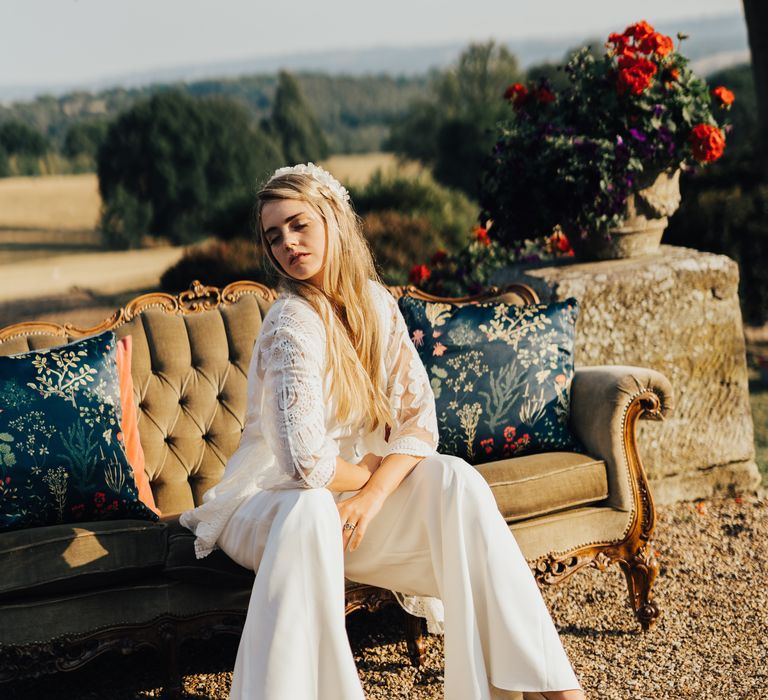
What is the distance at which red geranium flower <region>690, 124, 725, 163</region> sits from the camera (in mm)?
3695

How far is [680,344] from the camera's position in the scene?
12.6 feet

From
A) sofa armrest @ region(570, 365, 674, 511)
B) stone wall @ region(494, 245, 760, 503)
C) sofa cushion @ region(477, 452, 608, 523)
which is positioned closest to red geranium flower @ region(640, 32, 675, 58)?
stone wall @ region(494, 245, 760, 503)

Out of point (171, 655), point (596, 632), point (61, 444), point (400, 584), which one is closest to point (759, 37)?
point (596, 632)

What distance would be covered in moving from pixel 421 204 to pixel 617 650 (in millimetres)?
5549

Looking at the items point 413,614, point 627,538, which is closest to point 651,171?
point 627,538

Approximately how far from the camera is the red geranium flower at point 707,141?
3695 mm

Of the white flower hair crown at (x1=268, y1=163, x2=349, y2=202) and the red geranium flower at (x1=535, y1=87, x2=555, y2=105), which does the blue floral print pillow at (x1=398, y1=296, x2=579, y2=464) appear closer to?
the white flower hair crown at (x1=268, y1=163, x2=349, y2=202)

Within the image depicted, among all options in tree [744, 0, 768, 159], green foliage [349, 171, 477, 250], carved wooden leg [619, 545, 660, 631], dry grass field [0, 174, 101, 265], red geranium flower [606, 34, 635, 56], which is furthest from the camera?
green foliage [349, 171, 477, 250]

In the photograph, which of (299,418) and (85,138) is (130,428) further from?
(85,138)

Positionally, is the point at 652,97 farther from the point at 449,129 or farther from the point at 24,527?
the point at 449,129

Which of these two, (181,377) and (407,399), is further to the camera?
(181,377)

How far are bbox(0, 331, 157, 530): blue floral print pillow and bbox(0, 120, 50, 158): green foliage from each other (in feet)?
11.8

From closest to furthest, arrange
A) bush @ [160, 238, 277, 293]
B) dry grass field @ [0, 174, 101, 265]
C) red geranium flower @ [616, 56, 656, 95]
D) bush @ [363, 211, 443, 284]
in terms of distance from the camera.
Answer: red geranium flower @ [616, 56, 656, 95]
dry grass field @ [0, 174, 101, 265]
bush @ [160, 238, 277, 293]
bush @ [363, 211, 443, 284]

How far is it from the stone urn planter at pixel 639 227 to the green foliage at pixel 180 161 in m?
2.95
